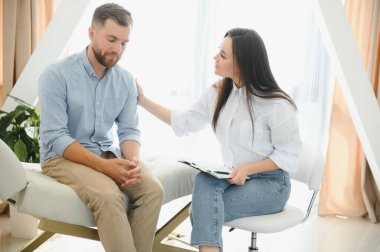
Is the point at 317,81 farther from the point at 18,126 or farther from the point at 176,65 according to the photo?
the point at 18,126

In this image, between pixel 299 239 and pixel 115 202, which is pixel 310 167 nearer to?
pixel 115 202

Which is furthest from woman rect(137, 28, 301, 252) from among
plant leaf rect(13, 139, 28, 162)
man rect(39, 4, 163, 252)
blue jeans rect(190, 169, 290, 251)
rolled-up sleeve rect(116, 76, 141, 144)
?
plant leaf rect(13, 139, 28, 162)

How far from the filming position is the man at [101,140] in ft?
6.82

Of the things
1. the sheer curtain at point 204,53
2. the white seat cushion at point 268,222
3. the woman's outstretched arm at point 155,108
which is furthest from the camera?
the sheer curtain at point 204,53

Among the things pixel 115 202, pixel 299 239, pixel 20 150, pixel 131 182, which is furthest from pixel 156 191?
pixel 299 239

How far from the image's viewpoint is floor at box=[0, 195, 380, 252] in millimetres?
2963

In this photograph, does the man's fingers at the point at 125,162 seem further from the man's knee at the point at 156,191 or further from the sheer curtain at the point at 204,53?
the sheer curtain at the point at 204,53

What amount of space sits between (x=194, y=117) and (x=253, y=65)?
44 cm

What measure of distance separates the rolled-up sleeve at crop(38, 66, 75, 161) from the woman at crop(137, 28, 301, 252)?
0.58m

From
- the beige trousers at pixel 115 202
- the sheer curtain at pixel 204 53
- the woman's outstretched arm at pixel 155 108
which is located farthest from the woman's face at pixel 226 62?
the sheer curtain at pixel 204 53

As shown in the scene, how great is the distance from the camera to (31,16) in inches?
139

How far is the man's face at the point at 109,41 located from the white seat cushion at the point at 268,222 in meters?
0.85

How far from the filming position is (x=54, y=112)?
88.2 inches

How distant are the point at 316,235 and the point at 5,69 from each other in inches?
86.4
